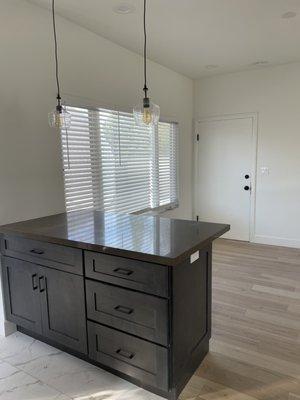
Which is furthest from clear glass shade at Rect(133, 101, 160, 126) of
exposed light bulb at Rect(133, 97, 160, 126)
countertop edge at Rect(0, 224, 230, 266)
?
countertop edge at Rect(0, 224, 230, 266)

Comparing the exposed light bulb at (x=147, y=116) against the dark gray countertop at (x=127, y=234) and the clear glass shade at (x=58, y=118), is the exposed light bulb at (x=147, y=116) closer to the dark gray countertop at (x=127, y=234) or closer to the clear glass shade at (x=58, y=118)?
the clear glass shade at (x=58, y=118)

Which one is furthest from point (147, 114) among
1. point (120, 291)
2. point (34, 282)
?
point (34, 282)

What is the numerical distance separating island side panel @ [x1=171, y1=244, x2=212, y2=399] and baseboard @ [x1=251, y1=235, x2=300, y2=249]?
10.2ft

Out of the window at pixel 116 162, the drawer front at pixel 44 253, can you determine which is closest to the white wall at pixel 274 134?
the window at pixel 116 162

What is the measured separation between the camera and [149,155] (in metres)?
4.32

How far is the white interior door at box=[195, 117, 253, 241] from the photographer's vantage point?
4961 mm

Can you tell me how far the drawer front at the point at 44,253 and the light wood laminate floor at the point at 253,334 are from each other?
1081 millimetres

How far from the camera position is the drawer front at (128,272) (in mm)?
1660

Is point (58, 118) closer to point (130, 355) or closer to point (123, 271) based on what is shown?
point (123, 271)

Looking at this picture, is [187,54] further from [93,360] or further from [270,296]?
[93,360]

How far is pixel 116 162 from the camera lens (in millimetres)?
3689

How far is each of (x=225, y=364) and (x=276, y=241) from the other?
3165 mm

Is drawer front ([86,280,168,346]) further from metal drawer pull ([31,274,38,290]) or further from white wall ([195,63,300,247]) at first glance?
white wall ([195,63,300,247])

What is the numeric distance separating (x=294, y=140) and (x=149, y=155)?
220cm
